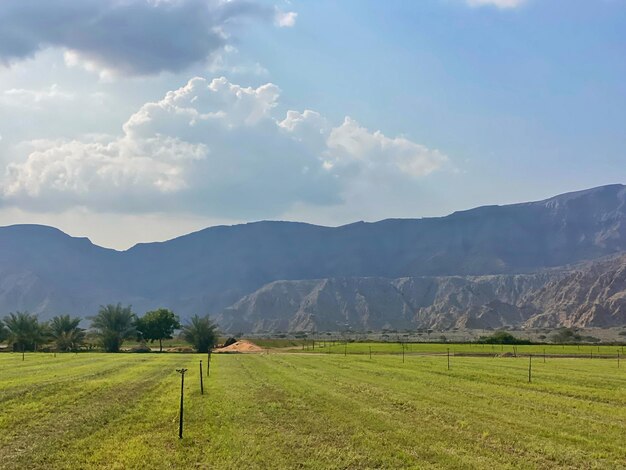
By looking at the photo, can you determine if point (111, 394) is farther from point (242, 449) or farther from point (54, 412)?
point (242, 449)

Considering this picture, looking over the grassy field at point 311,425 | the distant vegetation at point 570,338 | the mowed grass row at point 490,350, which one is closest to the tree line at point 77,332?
the mowed grass row at point 490,350

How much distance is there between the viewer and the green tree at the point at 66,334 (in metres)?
104

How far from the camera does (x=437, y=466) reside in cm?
1543

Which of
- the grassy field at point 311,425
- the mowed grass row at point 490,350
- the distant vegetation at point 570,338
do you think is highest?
the grassy field at point 311,425

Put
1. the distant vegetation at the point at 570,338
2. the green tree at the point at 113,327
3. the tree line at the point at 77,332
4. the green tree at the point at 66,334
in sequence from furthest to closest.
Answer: the distant vegetation at the point at 570,338 → the green tree at the point at 113,327 → the tree line at the point at 77,332 → the green tree at the point at 66,334

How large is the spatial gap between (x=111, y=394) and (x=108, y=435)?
417 inches

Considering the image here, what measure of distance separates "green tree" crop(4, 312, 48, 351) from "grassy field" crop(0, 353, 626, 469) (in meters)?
76.3

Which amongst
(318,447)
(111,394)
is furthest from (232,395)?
(318,447)

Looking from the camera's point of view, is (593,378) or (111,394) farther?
(593,378)

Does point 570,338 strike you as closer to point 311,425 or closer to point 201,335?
point 201,335

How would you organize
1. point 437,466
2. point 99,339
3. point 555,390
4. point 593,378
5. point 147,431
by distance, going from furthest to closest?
1. point 99,339
2. point 593,378
3. point 555,390
4. point 147,431
5. point 437,466

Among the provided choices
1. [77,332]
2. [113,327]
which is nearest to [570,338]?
[113,327]

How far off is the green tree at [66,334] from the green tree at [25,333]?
2.26 meters

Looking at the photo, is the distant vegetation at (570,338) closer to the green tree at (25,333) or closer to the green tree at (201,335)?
the green tree at (201,335)
